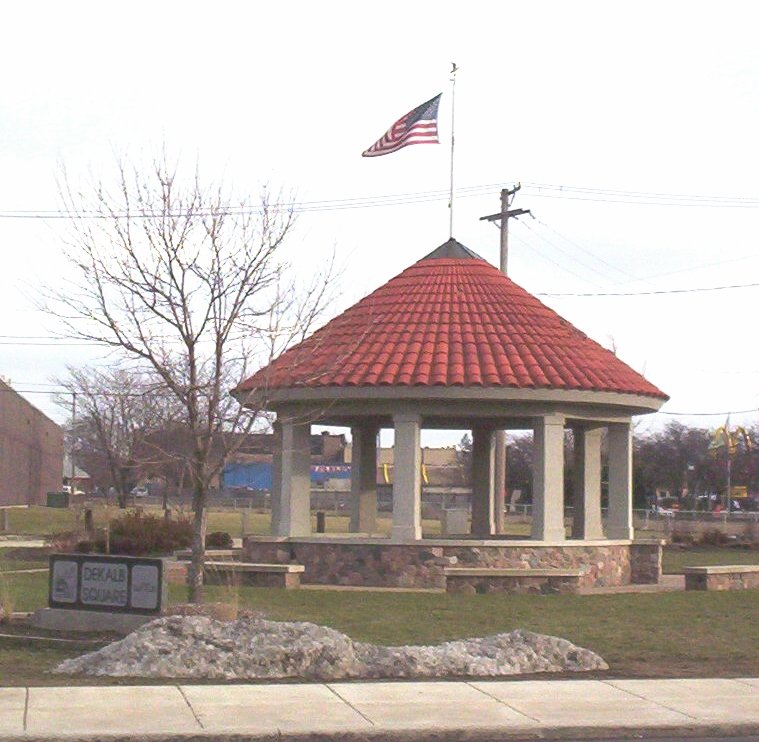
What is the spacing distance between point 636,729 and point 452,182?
67.3 ft

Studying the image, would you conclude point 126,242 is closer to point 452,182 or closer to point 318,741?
point 318,741

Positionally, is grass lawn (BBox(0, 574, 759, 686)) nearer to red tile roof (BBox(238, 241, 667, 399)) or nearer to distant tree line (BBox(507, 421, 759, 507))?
red tile roof (BBox(238, 241, 667, 399))

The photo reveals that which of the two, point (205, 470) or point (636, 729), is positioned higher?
point (205, 470)

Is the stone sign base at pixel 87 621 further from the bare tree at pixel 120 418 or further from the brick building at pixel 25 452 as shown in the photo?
the brick building at pixel 25 452

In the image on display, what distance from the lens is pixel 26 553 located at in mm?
34188

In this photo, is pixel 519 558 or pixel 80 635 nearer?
pixel 80 635

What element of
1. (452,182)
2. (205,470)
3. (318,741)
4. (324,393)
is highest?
(452,182)

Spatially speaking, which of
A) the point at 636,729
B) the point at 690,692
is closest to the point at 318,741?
the point at 636,729

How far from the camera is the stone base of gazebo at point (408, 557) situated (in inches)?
996

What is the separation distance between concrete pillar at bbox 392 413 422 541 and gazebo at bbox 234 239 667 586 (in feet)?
0.08

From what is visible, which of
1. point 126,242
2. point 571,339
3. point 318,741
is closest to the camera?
point 318,741

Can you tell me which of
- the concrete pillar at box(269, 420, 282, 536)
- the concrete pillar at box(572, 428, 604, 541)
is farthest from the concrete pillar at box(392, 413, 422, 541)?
the concrete pillar at box(572, 428, 604, 541)

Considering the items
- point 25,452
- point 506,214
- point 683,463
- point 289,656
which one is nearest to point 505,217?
point 506,214

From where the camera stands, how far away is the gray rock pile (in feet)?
46.6
